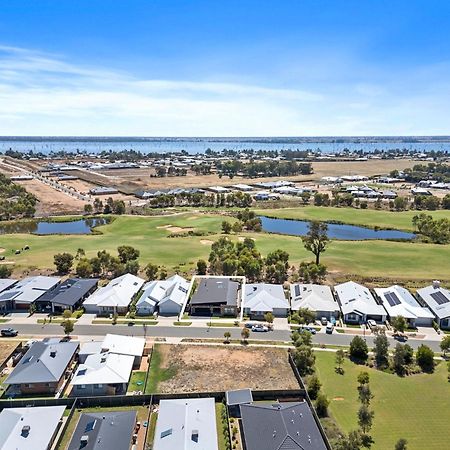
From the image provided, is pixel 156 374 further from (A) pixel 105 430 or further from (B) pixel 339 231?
(B) pixel 339 231

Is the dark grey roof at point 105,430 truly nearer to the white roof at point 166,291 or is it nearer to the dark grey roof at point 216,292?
the white roof at point 166,291

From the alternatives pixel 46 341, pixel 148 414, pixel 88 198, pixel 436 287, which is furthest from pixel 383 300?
pixel 88 198

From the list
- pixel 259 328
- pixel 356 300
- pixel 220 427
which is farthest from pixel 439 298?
pixel 220 427

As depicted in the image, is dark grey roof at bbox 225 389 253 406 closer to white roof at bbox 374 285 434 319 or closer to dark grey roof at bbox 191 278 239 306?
dark grey roof at bbox 191 278 239 306

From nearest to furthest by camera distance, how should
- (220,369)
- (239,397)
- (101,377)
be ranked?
(239,397)
(101,377)
(220,369)

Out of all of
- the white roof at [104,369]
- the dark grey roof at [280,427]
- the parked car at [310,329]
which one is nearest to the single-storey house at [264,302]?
the parked car at [310,329]
